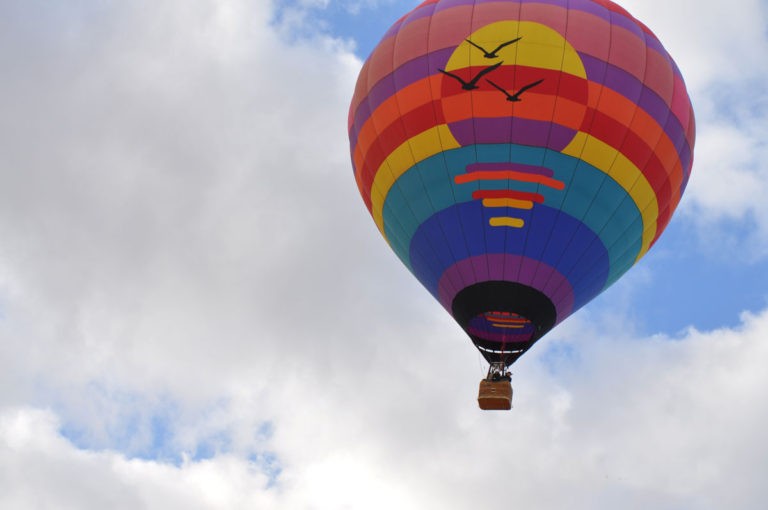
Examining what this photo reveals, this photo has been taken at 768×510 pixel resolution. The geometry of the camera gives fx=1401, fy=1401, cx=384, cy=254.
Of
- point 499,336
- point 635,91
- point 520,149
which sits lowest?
point 499,336

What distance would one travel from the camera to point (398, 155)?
23516 millimetres

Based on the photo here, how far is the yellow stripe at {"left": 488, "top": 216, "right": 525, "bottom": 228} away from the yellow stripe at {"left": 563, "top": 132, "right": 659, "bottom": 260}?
4.40 feet

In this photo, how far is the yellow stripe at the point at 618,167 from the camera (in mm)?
22531

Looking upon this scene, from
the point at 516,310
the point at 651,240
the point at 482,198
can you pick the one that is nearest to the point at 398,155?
the point at 482,198

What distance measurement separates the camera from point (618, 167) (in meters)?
22.8

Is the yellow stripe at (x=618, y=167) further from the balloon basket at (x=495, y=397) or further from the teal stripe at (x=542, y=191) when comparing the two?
the balloon basket at (x=495, y=397)

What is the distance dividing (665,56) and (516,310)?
5.13m

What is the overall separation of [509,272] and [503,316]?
787 mm

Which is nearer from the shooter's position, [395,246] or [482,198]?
[482,198]

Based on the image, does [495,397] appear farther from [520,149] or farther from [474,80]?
[474,80]

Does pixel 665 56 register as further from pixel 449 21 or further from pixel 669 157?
pixel 449 21

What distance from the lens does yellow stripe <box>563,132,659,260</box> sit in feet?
73.9

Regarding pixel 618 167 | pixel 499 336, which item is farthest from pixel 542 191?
pixel 499 336

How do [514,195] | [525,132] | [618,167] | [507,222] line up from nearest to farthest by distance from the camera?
1. [525,132]
2. [514,195]
3. [507,222]
4. [618,167]
